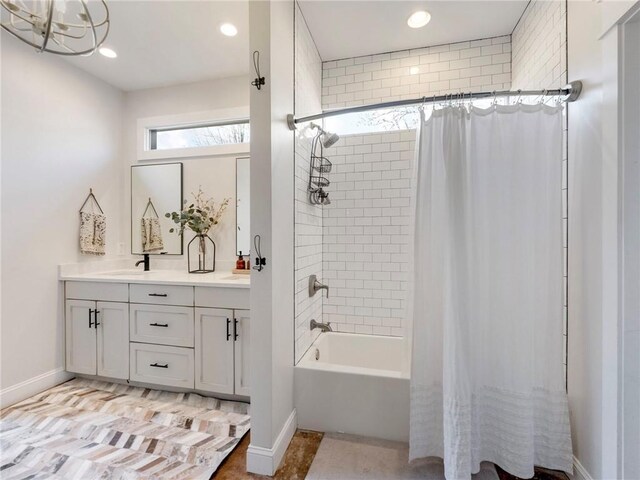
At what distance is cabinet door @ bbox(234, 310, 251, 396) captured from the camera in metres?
2.16

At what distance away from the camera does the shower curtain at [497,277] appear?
1.39 metres

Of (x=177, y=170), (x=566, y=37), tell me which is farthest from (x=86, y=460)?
(x=566, y=37)

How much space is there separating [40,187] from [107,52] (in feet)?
4.13

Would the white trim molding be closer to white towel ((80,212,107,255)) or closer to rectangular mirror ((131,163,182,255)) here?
rectangular mirror ((131,163,182,255))

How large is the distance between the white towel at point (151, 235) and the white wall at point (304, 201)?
5.66 ft

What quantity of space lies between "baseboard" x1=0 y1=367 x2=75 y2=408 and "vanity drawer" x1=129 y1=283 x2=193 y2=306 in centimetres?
99

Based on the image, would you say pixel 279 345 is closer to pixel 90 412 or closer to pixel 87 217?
pixel 90 412

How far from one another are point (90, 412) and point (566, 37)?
380cm

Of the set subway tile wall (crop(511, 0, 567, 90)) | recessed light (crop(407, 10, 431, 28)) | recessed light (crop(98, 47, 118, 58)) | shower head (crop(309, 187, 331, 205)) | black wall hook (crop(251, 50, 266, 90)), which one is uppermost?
recessed light (crop(98, 47, 118, 58))

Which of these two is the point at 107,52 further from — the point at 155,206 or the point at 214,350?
the point at 214,350

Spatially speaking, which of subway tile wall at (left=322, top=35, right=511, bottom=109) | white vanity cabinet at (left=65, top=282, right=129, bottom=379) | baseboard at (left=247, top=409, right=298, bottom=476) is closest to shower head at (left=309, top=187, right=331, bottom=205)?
subway tile wall at (left=322, top=35, right=511, bottom=109)

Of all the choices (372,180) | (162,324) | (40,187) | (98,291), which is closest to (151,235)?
(98,291)

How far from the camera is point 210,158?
2.94 m

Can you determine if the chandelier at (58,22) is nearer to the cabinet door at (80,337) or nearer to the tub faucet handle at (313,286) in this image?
the tub faucet handle at (313,286)
